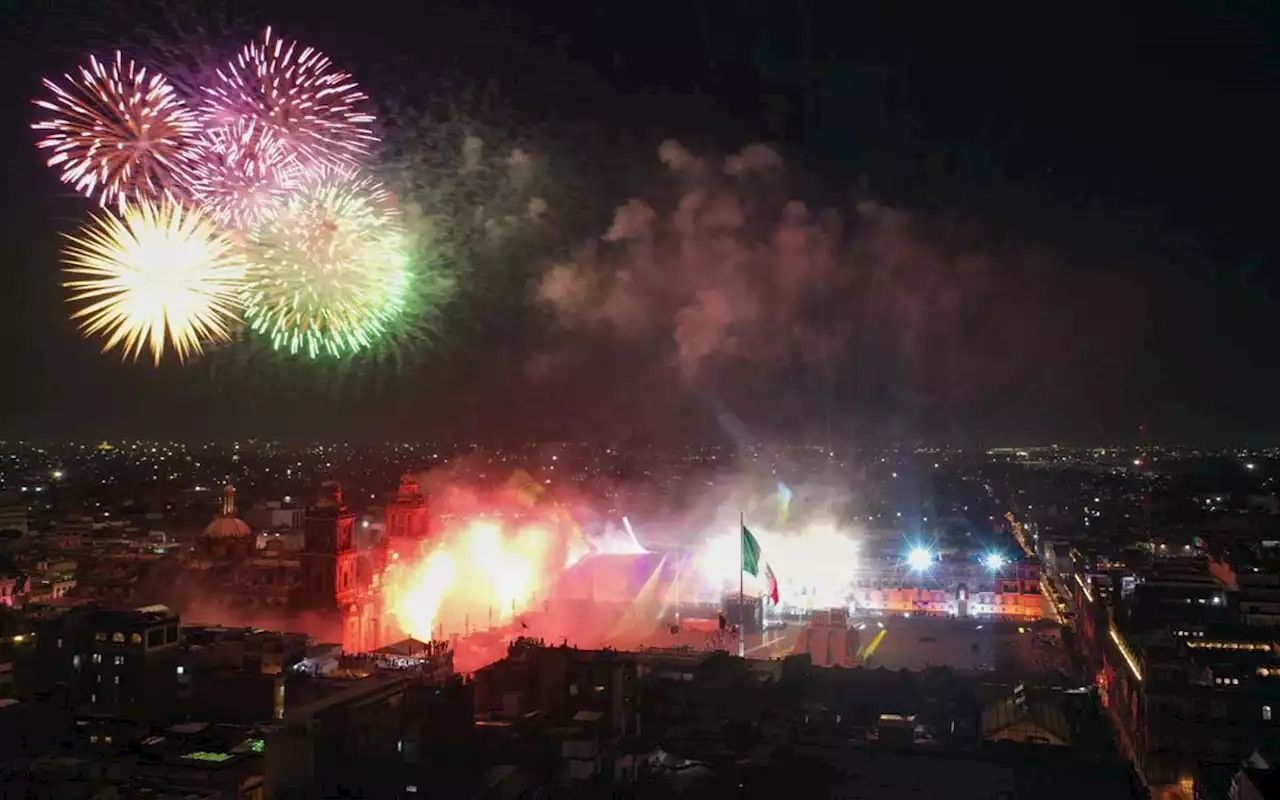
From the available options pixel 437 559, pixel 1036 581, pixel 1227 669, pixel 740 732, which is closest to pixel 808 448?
pixel 1036 581

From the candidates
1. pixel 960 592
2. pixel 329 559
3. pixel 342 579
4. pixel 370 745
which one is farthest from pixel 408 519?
pixel 370 745

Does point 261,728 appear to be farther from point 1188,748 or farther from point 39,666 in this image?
point 1188,748

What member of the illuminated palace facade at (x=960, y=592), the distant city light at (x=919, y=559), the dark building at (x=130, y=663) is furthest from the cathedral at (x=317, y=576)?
the distant city light at (x=919, y=559)

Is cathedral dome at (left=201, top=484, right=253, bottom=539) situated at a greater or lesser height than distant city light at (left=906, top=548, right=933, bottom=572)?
greater

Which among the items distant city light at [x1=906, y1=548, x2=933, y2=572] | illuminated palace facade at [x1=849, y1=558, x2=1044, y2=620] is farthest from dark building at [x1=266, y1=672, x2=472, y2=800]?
distant city light at [x1=906, y1=548, x2=933, y2=572]

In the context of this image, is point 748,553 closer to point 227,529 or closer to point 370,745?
point 370,745

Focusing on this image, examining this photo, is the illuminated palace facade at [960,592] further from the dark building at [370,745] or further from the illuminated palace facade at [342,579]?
the dark building at [370,745]

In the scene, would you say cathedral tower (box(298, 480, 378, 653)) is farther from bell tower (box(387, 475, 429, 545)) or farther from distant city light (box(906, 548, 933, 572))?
distant city light (box(906, 548, 933, 572))
